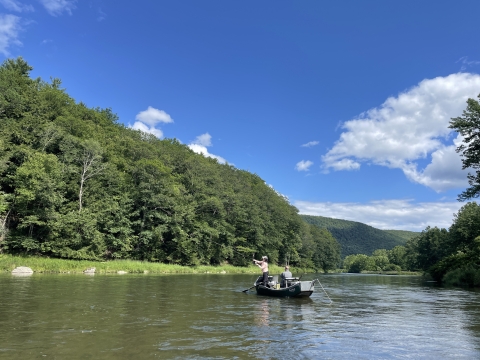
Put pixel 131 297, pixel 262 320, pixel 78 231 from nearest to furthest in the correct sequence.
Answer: pixel 262 320 → pixel 131 297 → pixel 78 231

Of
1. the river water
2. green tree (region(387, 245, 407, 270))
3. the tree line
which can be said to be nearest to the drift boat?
the river water

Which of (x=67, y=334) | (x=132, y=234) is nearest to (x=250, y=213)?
(x=132, y=234)

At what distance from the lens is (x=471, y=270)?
31.7m

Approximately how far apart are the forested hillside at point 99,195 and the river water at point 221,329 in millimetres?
22735

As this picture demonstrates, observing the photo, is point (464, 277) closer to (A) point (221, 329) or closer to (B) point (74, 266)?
(A) point (221, 329)

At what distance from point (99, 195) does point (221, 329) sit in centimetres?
4086

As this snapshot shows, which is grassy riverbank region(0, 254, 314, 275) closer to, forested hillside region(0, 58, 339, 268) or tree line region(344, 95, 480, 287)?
forested hillside region(0, 58, 339, 268)

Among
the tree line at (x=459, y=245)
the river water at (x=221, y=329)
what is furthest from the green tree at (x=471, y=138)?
the river water at (x=221, y=329)

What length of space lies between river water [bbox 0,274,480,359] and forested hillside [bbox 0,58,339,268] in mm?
22735

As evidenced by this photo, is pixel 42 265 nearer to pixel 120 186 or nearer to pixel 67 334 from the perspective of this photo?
pixel 120 186

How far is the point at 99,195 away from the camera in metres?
47.0

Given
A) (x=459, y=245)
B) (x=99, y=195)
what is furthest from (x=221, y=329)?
(x=459, y=245)

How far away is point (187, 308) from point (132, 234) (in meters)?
36.7

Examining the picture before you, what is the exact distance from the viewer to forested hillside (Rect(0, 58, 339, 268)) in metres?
37.4
